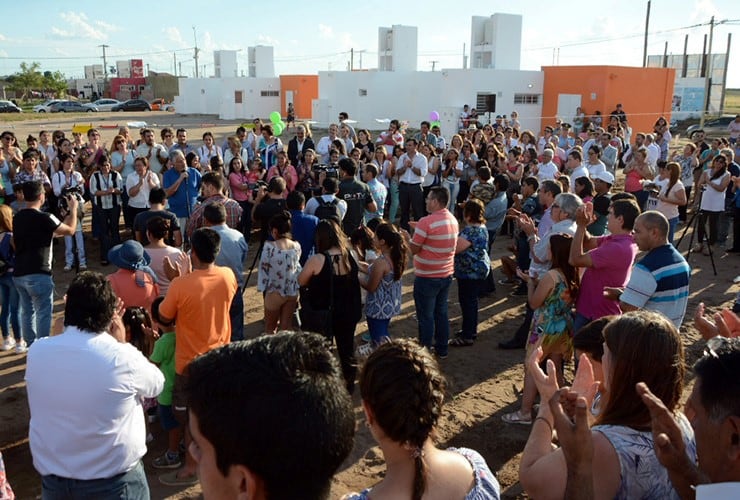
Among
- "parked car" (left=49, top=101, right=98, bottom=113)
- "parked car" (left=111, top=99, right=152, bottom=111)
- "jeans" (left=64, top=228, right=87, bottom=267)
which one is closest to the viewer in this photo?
"jeans" (left=64, top=228, right=87, bottom=267)

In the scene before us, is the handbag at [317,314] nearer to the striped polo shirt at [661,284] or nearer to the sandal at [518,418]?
the sandal at [518,418]

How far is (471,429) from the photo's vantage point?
207 inches

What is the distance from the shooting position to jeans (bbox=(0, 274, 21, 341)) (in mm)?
6334

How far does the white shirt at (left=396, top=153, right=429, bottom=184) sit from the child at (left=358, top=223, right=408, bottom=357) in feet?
18.4

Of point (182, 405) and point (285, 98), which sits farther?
point (285, 98)

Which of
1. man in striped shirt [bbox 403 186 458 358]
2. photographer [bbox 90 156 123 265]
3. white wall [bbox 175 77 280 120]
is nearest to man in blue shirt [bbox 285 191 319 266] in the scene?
man in striped shirt [bbox 403 186 458 358]

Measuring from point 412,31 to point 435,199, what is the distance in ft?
95.4

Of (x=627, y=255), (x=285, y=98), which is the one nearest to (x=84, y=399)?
Result: (x=627, y=255)

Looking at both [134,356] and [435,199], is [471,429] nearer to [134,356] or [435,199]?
[435,199]

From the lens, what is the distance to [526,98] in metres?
27.9

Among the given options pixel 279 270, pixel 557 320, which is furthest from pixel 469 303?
pixel 279 270

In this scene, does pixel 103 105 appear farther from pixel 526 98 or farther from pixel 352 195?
pixel 352 195

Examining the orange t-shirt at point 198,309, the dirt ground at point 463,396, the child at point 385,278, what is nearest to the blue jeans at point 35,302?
the dirt ground at point 463,396

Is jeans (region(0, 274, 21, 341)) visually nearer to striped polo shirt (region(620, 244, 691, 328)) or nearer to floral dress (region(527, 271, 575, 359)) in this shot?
floral dress (region(527, 271, 575, 359))
